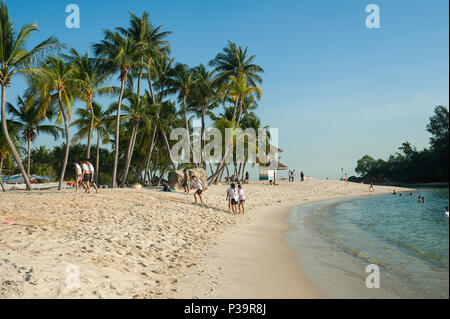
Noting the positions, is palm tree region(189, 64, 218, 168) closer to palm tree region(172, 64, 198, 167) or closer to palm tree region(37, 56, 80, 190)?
palm tree region(172, 64, 198, 167)

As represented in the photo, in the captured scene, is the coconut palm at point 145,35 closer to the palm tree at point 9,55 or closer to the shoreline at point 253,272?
the palm tree at point 9,55

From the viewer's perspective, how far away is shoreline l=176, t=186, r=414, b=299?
16.7 feet

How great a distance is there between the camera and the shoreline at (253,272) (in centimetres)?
510

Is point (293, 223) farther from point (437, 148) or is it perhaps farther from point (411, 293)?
point (437, 148)

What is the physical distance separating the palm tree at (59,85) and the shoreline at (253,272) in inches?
594

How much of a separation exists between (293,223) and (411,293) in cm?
1026

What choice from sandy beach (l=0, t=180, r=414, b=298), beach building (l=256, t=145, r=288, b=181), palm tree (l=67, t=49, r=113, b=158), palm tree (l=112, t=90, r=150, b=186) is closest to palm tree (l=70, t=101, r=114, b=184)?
palm tree (l=112, t=90, r=150, b=186)

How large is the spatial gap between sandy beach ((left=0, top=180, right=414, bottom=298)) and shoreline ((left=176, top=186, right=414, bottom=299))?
2 cm

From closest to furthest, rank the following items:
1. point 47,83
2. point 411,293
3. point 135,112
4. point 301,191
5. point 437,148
Result: point 437,148 < point 411,293 < point 47,83 < point 135,112 < point 301,191

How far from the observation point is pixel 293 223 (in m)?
14.1

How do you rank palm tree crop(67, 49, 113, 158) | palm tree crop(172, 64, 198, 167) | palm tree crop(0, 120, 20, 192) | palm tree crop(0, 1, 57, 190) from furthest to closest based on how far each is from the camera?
palm tree crop(172, 64, 198, 167) → palm tree crop(0, 120, 20, 192) → palm tree crop(67, 49, 113, 158) → palm tree crop(0, 1, 57, 190)

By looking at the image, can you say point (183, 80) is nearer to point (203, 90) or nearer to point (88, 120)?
point (203, 90)

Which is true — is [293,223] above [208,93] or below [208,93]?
below
